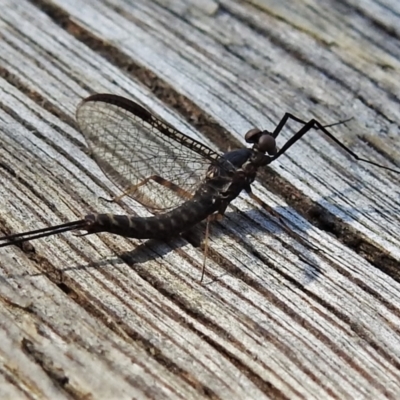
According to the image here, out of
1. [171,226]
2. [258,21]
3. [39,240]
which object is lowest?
[39,240]

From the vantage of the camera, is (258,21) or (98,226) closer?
(98,226)

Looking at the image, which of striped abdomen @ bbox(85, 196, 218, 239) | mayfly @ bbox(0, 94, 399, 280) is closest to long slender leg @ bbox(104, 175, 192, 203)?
mayfly @ bbox(0, 94, 399, 280)

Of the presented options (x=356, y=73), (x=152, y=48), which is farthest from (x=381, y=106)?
(x=152, y=48)

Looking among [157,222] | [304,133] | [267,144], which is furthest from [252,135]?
[157,222]

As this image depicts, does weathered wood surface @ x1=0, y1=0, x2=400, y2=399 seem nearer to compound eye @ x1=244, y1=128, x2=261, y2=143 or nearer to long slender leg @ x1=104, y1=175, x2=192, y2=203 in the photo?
long slender leg @ x1=104, y1=175, x2=192, y2=203

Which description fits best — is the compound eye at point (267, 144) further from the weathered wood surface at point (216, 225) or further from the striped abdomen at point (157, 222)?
the striped abdomen at point (157, 222)

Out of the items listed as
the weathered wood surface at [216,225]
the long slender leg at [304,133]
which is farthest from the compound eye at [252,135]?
the weathered wood surface at [216,225]

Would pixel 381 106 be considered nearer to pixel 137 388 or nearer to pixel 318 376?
pixel 318 376
